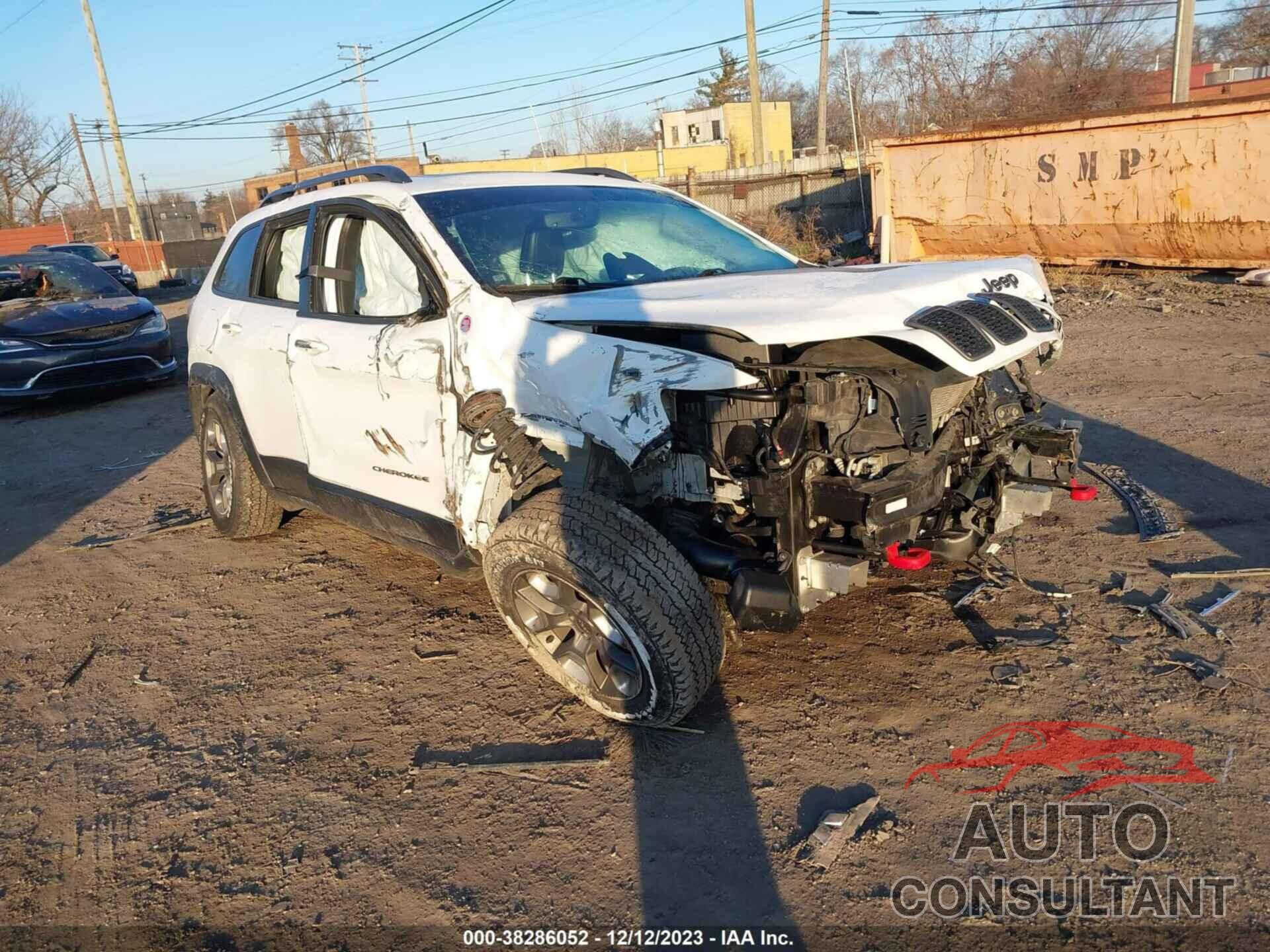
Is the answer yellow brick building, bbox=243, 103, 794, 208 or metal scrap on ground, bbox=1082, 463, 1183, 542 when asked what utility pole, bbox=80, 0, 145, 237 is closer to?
yellow brick building, bbox=243, 103, 794, 208

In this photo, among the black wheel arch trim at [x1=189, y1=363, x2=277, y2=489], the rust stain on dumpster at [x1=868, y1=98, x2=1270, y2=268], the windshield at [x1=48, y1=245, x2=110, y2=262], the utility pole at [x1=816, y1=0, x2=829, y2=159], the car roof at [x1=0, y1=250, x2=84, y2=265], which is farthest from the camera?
the utility pole at [x1=816, y1=0, x2=829, y2=159]

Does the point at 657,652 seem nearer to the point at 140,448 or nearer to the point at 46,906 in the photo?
the point at 46,906

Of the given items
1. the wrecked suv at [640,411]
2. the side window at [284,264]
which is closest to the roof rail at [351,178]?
the wrecked suv at [640,411]

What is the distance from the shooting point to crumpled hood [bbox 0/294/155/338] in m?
9.77

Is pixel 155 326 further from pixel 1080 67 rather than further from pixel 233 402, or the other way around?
pixel 1080 67

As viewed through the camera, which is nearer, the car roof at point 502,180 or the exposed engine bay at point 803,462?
the exposed engine bay at point 803,462

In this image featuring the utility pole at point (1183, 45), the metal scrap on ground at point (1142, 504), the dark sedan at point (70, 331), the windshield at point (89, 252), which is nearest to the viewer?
the metal scrap on ground at point (1142, 504)

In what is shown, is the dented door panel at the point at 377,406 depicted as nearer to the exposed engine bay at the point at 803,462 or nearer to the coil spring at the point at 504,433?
the coil spring at the point at 504,433

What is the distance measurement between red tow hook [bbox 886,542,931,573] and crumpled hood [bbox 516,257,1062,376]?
695mm

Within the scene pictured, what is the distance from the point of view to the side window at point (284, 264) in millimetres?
4707

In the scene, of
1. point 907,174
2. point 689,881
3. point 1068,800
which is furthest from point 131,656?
point 907,174

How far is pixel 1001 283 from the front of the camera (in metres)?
3.50

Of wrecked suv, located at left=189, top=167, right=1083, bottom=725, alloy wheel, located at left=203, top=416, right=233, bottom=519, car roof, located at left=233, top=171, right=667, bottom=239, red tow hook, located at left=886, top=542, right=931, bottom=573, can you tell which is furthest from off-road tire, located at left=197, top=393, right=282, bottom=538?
red tow hook, located at left=886, top=542, right=931, bottom=573

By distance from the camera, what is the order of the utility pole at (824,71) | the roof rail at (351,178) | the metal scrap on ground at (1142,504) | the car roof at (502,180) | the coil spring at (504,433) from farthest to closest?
the utility pole at (824,71) < the metal scrap on ground at (1142,504) < the roof rail at (351,178) < the car roof at (502,180) < the coil spring at (504,433)
